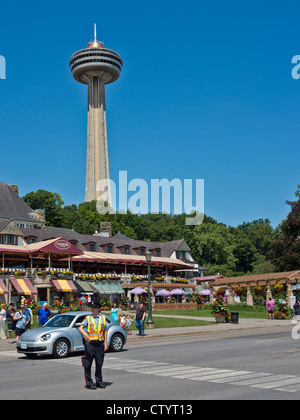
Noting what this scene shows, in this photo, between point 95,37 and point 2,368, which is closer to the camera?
point 2,368

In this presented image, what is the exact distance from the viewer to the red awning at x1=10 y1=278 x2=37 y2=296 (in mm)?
46906

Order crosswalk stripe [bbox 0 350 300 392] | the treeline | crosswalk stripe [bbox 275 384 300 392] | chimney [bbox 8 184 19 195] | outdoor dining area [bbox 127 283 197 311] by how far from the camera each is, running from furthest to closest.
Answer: the treeline → chimney [bbox 8 184 19 195] → outdoor dining area [bbox 127 283 197 311] → crosswalk stripe [bbox 0 350 300 392] → crosswalk stripe [bbox 275 384 300 392]

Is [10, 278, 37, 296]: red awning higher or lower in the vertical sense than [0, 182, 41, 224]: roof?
lower

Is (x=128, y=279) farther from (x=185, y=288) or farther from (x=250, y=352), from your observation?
(x=250, y=352)

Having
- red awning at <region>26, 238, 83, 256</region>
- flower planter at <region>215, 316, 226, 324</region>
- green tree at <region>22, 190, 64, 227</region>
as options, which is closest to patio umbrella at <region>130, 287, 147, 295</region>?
red awning at <region>26, 238, 83, 256</region>

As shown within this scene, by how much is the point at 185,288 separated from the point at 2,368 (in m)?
51.3

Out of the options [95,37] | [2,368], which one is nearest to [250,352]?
[2,368]

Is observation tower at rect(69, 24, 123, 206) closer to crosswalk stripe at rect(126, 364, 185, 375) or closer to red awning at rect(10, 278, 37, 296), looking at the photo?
red awning at rect(10, 278, 37, 296)

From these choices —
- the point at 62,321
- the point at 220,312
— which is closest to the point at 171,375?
the point at 62,321

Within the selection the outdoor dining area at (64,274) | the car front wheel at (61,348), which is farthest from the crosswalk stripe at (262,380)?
the outdoor dining area at (64,274)

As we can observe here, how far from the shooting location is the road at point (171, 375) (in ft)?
31.9

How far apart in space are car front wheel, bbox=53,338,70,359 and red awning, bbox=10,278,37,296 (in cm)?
3078

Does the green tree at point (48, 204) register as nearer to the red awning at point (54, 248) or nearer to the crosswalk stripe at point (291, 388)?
the red awning at point (54, 248)
